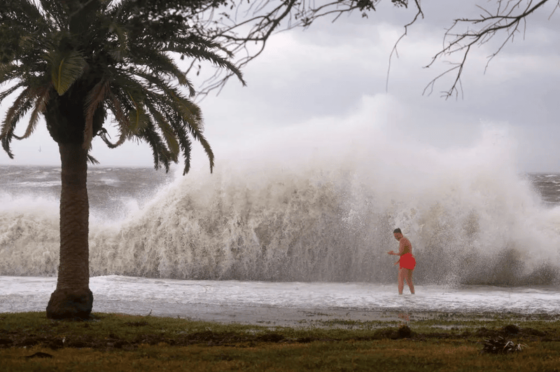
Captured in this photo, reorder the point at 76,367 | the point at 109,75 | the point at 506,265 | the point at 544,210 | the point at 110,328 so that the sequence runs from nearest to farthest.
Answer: the point at 76,367 < the point at 110,328 < the point at 109,75 < the point at 506,265 < the point at 544,210

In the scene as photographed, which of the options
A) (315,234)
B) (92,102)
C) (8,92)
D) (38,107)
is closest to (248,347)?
(92,102)

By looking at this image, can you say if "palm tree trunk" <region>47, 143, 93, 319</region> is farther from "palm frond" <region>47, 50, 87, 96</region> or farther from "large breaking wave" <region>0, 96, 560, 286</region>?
"large breaking wave" <region>0, 96, 560, 286</region>

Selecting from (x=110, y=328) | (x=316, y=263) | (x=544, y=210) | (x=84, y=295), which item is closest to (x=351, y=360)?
(x=110, y=328)

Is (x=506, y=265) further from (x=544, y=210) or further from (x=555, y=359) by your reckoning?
(x=555, y=359)

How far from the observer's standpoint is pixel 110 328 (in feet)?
31.1

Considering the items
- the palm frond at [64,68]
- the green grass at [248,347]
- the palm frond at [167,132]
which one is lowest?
the green grass at [248,347]

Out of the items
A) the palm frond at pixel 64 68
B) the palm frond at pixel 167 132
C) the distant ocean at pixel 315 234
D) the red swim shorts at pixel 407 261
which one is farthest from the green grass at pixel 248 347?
the distant ocean at pixel 315 234

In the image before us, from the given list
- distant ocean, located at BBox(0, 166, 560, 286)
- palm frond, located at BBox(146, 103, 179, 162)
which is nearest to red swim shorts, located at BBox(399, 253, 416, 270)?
distant ocean, located at BBox(0, 166, 560, 286)

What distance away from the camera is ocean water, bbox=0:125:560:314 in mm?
20562

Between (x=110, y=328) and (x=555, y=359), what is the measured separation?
20.9 ft

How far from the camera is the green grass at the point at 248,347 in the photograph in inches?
242

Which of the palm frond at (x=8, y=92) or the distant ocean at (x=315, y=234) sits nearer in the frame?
the palm frond at (x=8, y=92)

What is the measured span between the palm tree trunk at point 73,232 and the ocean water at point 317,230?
274 inches

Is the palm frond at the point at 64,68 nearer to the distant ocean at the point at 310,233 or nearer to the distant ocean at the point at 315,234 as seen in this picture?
the distant ocean at the point at 315,234
